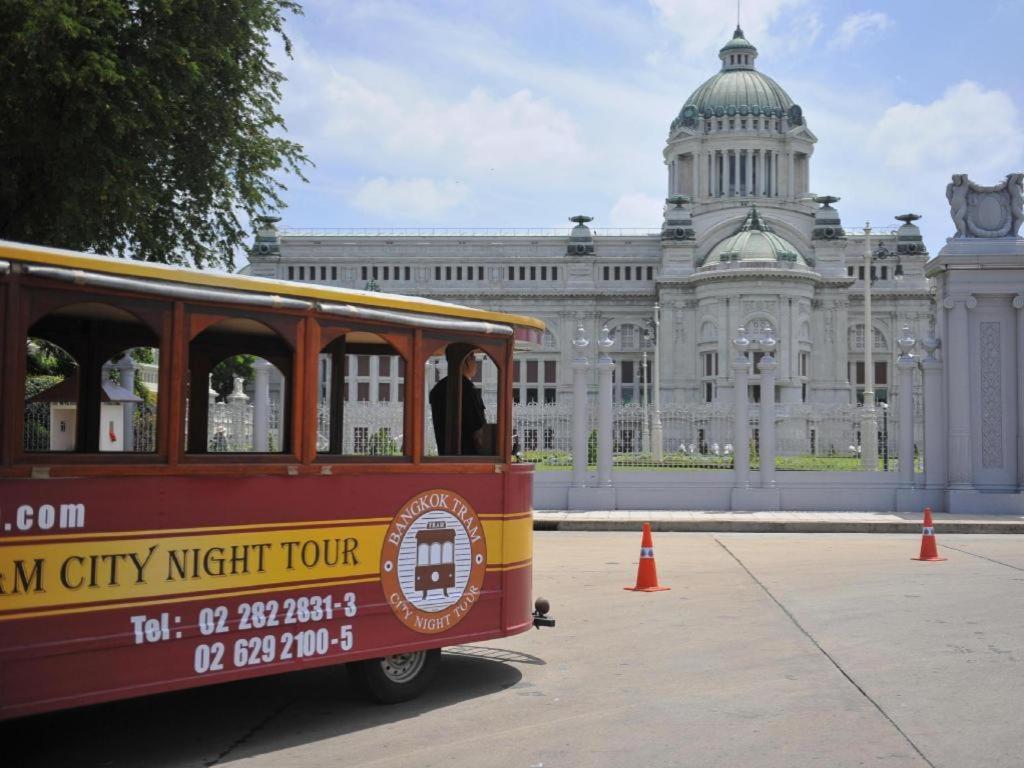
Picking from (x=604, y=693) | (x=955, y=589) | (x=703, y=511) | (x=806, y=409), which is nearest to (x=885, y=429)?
(x=806, y=409)

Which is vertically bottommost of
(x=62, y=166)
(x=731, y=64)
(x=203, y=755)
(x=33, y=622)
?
(x=203, y=755)

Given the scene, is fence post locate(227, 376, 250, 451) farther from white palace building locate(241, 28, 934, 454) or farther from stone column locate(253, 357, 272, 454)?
white palace building locate(241, 28, 934, 454)

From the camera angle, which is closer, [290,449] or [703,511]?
[290,449]

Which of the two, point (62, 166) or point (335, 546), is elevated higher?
point (62, 166)

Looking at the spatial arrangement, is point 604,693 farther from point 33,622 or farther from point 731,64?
point 731,64

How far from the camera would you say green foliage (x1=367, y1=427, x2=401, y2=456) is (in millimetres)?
8311

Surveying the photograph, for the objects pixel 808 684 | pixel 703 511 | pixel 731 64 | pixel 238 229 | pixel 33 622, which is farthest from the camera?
pixel 731 64

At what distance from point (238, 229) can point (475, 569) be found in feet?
44.0

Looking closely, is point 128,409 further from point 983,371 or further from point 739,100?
point 739,100

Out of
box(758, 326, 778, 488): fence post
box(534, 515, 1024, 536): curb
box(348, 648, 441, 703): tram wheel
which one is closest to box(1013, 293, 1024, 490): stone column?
box(534, 515, 1024, 536): curb

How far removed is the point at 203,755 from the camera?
695cm

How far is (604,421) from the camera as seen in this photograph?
25.0m

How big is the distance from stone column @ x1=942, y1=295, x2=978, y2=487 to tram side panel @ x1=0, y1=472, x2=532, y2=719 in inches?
674

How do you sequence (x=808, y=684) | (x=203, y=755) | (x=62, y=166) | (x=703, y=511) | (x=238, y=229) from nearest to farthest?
(x=203, y=755) → (x=808, y=684) → (x=62, y=166) → (x=238, y=229) → (x=703, y=511)
